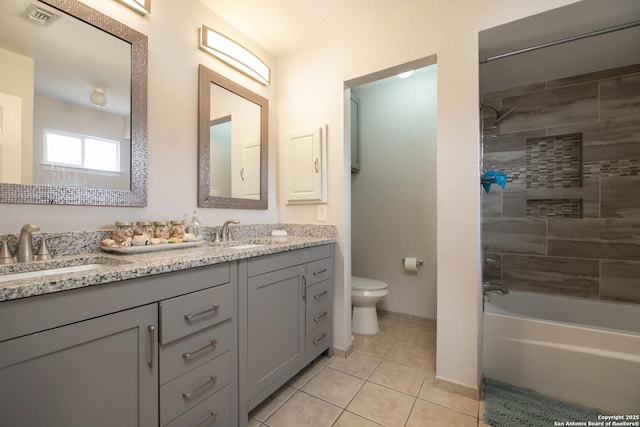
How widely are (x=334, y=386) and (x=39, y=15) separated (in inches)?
89.4

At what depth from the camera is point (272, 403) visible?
1.43m

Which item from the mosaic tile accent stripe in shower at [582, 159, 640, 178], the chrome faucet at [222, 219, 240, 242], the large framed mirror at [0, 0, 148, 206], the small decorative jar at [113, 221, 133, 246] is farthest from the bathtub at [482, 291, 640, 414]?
the large framed mirror at [0, 0, 148, 206]

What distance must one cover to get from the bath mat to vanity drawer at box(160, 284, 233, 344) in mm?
1399

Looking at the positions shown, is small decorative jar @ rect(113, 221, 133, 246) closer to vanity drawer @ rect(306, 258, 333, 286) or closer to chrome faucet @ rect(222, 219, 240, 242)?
chrome faucet @ rect(222, 219, 240, 242)

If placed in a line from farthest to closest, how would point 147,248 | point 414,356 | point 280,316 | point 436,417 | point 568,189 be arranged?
point 568,189 < point 414,356 < point 280,316 < point 436,417 < point 147,248

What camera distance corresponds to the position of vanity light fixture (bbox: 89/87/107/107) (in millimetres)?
1224

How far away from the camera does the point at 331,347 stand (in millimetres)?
1923

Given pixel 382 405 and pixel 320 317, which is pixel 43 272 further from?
pixel 382 405

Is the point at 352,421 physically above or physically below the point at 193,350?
below

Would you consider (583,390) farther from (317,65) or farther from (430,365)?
(317,65)

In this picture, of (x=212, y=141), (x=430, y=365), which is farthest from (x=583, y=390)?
(x=212, y=141)

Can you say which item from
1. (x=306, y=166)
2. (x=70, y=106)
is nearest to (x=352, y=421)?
(x=306, y=166)

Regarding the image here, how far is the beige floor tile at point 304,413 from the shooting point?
50.8 inches

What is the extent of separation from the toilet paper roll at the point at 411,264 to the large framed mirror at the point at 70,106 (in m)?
2.17
